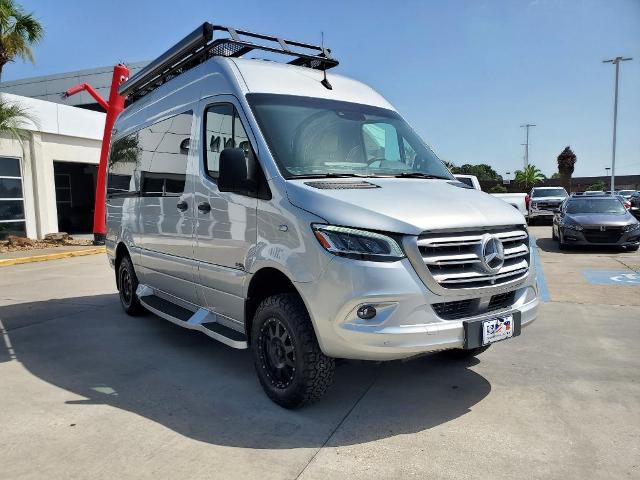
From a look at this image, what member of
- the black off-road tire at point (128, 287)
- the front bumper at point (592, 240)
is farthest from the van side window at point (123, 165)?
the front bumper at point (592, 240)

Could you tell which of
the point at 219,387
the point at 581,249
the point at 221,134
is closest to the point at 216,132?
the point at 221,134

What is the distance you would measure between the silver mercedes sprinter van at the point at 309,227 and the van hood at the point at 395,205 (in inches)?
0.5

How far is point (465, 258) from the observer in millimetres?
3236

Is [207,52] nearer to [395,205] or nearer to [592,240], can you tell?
[395,205]

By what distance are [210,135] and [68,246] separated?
1345cm

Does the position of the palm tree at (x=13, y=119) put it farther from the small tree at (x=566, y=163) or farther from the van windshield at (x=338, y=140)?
the small tree at (x=566, y=163)

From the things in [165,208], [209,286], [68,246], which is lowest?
[68,246]

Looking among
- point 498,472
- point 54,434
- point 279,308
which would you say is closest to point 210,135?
point 279,308

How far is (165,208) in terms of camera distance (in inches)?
199

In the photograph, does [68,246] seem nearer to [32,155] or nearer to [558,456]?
[32,155]

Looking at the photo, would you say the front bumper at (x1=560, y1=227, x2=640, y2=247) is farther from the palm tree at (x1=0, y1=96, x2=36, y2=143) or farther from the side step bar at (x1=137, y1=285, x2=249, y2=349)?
the palm tree at (x1=0, y1=96, x2=36, y2=143)

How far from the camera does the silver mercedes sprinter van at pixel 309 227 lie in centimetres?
307

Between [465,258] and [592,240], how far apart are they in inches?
406

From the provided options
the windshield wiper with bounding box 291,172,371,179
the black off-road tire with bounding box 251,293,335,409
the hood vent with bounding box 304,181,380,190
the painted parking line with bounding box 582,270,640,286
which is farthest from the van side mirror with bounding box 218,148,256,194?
the painted parking line with bounding box 582,270,640,286
